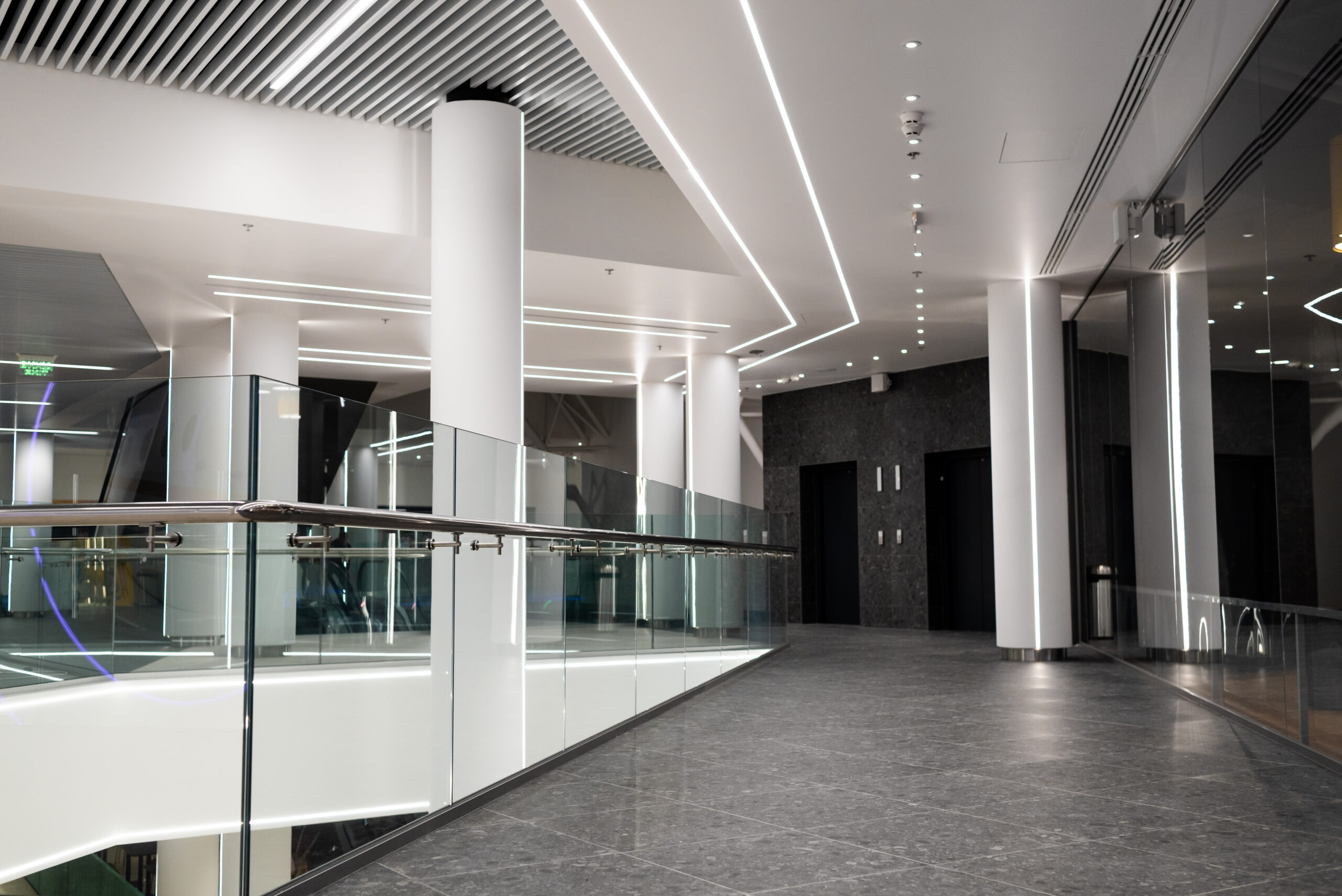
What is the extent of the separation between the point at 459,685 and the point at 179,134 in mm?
6004

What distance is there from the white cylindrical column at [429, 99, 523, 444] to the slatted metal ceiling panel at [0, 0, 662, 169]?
40 centimetres

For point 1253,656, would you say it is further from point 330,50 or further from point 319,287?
point 319,287

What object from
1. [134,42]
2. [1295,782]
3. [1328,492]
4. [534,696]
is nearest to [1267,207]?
[1328,492]

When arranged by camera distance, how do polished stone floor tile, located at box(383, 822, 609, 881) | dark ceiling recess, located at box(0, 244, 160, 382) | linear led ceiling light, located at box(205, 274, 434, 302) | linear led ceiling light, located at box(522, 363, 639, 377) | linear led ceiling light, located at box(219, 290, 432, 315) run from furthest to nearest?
linear led ceiling light, located at box(522, 363, 639, 377)
linear led ceiling light, located at box(219, 290, 432, 315)
linear led ceiling light, located at box(205, 274, 434, 302)
dark ceiling recess, located at box(0, 244, 160, 382)
polished stone floor tile, located at box(383, 822, 609, 881)

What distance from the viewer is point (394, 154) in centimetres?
906

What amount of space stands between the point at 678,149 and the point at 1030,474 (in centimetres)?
540

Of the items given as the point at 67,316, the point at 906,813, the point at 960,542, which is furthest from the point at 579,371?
the point at 906,813

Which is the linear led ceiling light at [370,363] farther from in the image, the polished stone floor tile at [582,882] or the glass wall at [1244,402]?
the polished stone floor tile at [582,882]

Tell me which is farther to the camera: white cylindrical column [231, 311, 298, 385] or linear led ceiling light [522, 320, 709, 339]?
linear led ceiling light [522, 320, 709, 339]

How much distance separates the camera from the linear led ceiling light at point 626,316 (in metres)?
12.3

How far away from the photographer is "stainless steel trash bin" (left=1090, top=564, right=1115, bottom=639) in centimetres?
996

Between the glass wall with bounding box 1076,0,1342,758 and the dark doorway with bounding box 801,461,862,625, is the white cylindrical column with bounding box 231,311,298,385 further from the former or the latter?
the dark doorway with bounding box 801,461,862,625

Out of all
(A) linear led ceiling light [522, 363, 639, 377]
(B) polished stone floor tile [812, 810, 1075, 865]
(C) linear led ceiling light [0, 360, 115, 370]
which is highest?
(A) linear led ceiling light [522, 363, 639, 377]

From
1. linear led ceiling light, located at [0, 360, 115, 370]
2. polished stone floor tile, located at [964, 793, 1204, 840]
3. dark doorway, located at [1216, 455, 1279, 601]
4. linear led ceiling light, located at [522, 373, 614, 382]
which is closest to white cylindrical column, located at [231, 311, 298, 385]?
linear led ceiling light, located at [0, 360, 115, 370]
